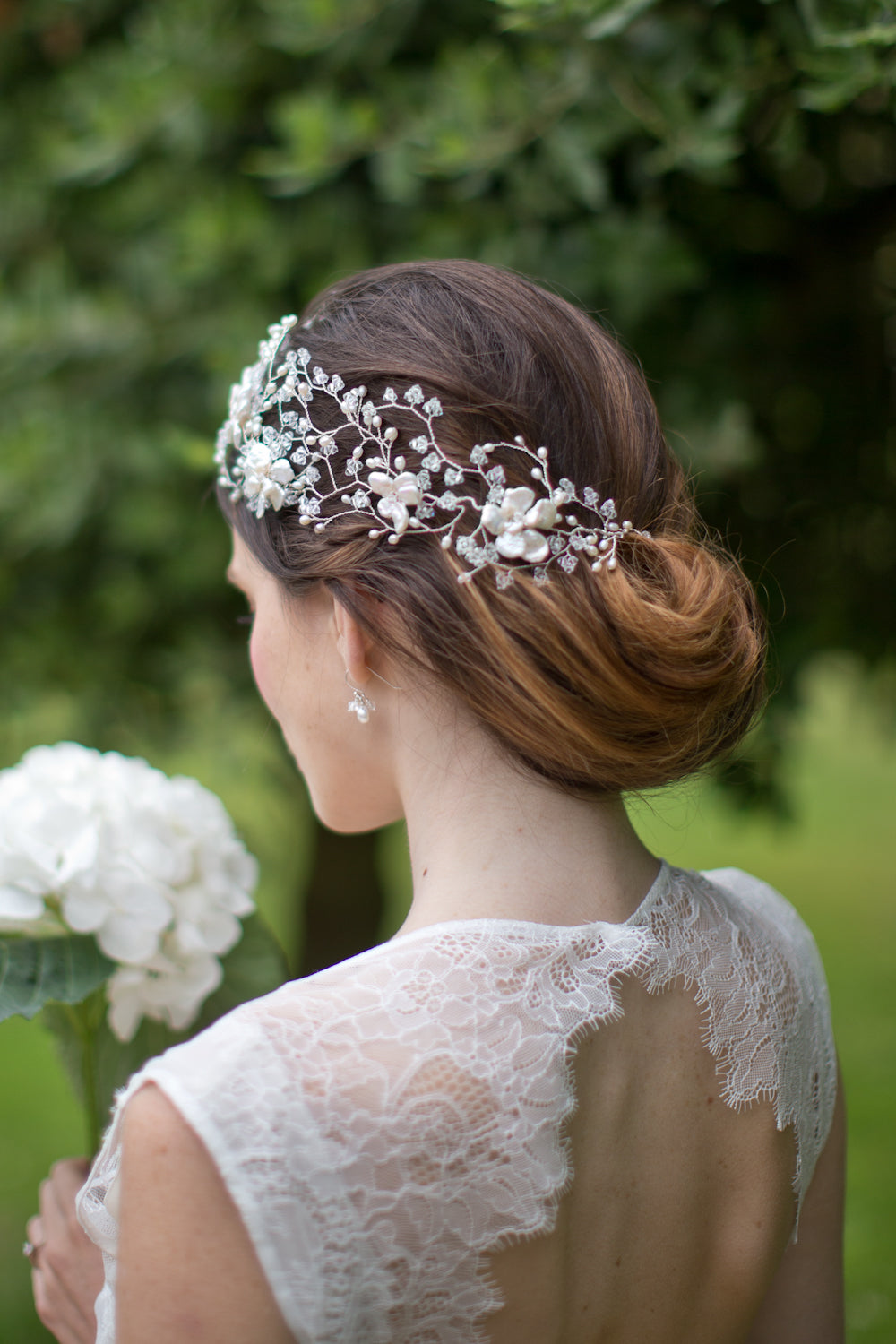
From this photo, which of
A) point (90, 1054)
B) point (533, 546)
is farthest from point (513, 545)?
point (90, 1054)

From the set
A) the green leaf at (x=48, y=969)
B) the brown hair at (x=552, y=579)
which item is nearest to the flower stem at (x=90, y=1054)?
the green leaf at (x=48, y=969)

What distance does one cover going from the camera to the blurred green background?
6.21 feet

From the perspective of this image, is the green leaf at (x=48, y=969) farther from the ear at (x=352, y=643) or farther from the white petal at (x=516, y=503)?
the white petal at (x=516, y=503)

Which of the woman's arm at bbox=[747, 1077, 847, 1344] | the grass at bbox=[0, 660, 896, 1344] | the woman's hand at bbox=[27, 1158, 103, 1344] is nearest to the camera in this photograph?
the woman's hand at bbox=[27, 1158, 103, 1344]

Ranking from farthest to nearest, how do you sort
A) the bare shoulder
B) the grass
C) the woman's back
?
the grass < the woman's back < the bare shoulder

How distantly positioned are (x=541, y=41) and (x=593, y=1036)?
1.70 metres

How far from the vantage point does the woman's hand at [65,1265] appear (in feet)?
4.21

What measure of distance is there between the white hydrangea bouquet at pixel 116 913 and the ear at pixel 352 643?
358 millimetres

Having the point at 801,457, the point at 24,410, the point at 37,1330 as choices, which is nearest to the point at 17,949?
the point at 24,410

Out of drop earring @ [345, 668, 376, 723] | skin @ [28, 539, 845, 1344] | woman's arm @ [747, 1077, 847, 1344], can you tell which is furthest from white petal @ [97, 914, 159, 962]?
woman's arm @ [747, 1077, 847, 1344]

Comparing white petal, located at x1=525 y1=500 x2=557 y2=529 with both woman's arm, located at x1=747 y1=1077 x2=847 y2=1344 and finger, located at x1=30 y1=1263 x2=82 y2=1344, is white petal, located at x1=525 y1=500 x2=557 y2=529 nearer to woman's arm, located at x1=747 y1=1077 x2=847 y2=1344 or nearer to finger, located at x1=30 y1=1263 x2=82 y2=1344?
woman's arm, located at x1=747 y1=1077 x2=847 y2=1344

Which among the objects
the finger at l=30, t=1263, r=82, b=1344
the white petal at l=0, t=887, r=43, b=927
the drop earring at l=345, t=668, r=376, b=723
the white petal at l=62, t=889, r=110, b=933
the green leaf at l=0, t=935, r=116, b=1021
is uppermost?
the drop earring at l=345, t=668, r=376, b=723

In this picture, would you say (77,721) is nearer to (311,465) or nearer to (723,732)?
(311,465)

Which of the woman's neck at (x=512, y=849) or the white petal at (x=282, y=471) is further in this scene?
the white petal at (x=282, y=471)
